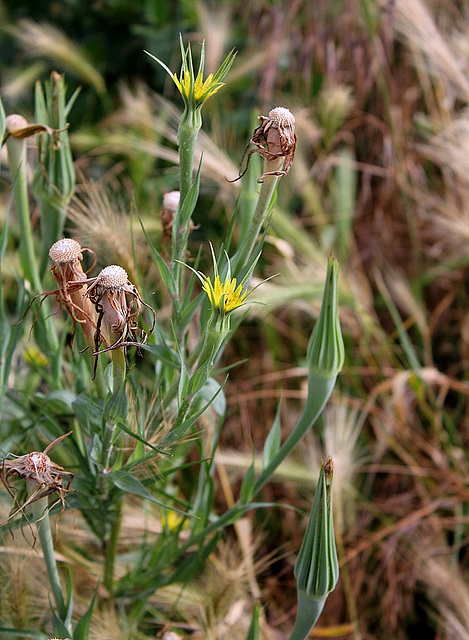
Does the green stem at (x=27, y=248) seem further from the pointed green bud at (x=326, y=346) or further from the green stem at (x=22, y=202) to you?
the pointed green bud at (x=326, y=346)

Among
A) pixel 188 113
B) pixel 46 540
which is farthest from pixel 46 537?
pixel 188 113

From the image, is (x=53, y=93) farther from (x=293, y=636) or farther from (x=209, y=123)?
(x=209, y=123)

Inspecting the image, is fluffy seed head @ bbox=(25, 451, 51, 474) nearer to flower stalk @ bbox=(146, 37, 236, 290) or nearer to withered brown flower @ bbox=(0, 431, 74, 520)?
withered brown flower @ bbox=(0, 431, 74, 520)

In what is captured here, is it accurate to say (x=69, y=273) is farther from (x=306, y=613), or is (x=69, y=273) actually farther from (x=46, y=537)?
(x=306, y=613)

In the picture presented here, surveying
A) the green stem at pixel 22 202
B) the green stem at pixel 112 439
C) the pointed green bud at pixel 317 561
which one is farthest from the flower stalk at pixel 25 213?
the pointed green bud at pixel 317 561

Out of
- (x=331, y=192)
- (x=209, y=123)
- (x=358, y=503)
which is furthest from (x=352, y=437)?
(x=209, y=123)

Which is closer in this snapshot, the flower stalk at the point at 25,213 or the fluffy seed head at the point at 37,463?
the fluffy seed head at the point at 37,463
